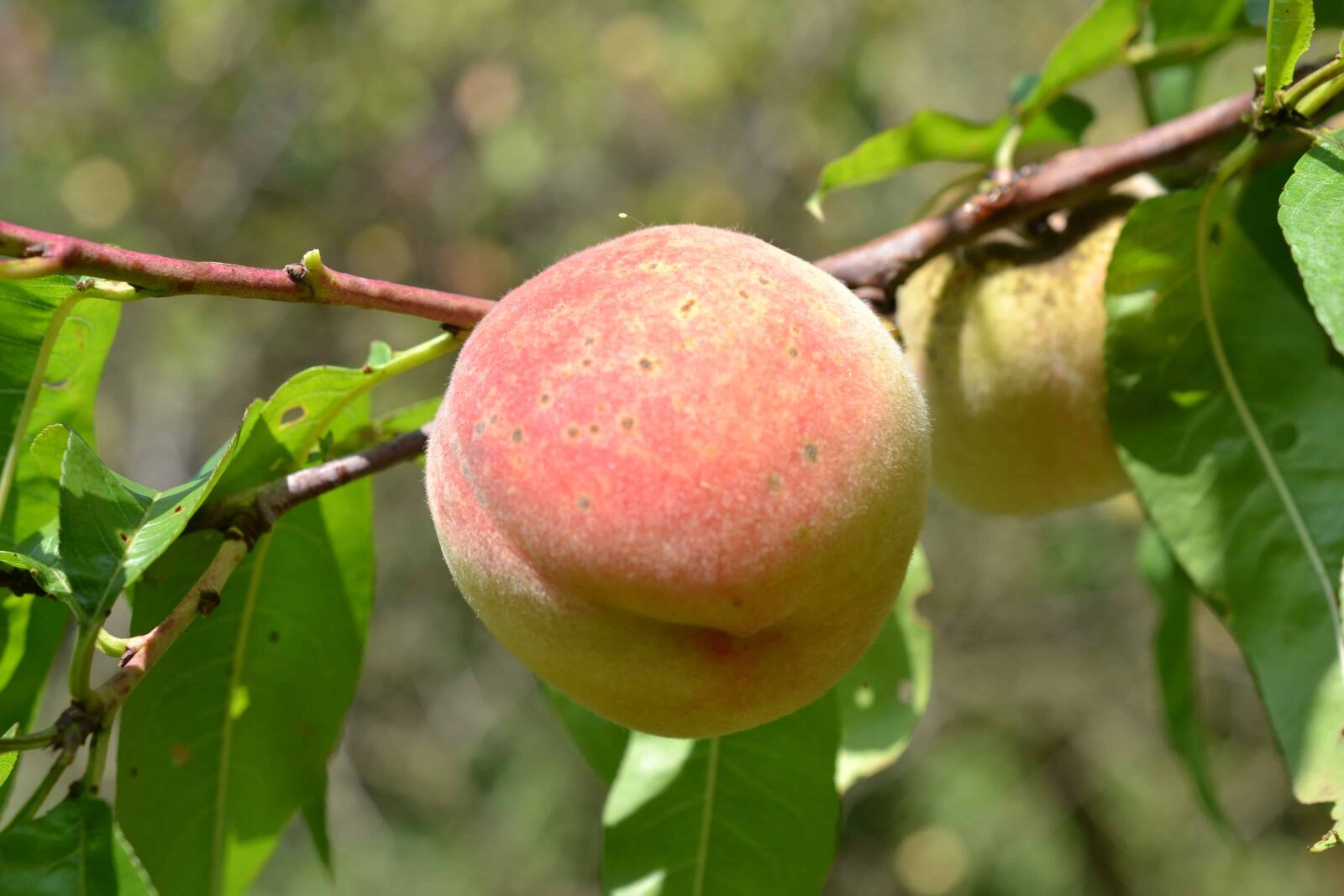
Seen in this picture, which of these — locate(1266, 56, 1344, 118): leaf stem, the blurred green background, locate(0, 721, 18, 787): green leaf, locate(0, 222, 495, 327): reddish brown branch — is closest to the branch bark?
locate(0, 222, 495, 327): reddish brown branch

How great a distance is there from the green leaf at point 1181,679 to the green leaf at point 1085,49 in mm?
702

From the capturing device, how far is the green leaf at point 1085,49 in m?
1.51

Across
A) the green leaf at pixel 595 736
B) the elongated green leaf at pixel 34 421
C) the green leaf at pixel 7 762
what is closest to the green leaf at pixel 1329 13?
the green leaf at pixel 595 736

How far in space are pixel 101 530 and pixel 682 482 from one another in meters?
0.56

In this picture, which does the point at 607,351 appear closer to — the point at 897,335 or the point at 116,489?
the point at 116,489

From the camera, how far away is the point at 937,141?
162cm

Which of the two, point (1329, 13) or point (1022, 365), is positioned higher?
point (1329, 13)

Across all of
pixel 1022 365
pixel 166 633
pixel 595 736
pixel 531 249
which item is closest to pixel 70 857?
pixel 166 633

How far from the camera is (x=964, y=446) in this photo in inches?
60.1

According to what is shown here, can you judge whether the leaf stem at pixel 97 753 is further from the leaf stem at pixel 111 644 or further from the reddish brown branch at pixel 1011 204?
the reddish brown branch at pixel 1011 204

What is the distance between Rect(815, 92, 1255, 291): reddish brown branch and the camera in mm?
1379

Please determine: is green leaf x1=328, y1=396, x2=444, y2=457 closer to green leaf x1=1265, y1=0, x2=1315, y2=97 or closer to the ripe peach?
the ripe peach

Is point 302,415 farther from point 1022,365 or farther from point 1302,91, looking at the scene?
point 1302,91

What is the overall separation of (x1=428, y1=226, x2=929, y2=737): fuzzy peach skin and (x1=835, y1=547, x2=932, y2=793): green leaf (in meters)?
0.63
